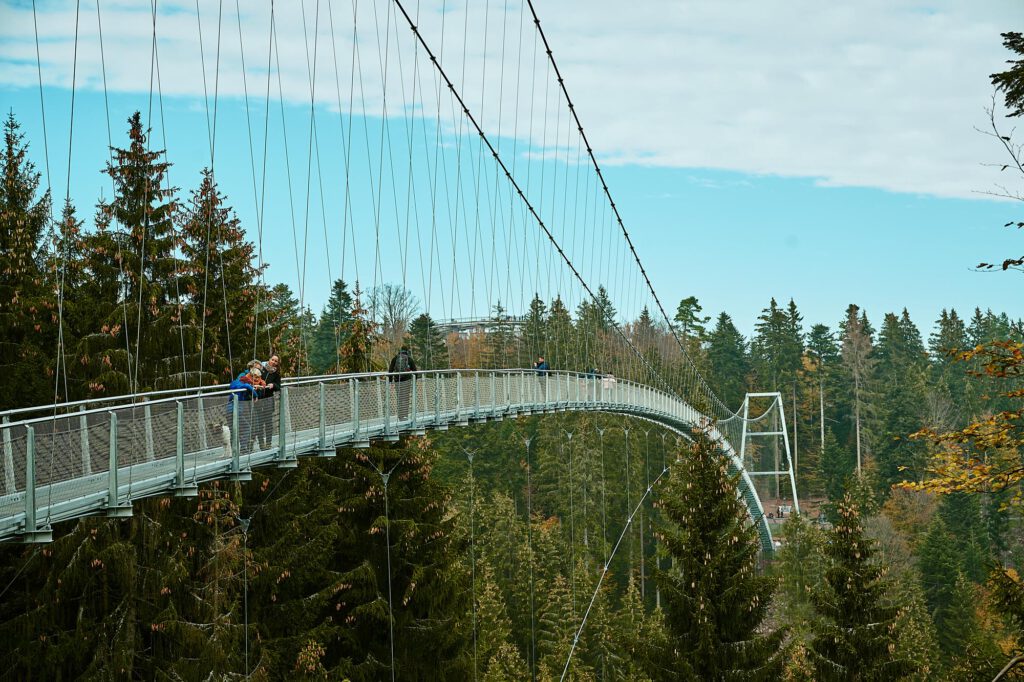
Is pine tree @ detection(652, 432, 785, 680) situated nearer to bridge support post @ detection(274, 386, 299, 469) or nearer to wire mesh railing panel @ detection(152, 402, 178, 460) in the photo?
bridge support post @ detection(274, 386, 299, 469)

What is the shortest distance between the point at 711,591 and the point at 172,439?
45.8 feet

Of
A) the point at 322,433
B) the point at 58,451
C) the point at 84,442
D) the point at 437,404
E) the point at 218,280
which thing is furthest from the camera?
the point at 218,280

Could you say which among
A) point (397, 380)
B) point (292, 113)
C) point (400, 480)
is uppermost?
point (292, 113)

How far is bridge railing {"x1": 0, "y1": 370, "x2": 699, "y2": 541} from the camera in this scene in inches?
408

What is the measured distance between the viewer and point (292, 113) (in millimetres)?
66312

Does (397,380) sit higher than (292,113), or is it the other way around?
(292,113)

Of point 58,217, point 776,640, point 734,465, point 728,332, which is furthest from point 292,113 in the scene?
point 728,332

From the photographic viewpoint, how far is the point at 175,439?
1244 centimetres

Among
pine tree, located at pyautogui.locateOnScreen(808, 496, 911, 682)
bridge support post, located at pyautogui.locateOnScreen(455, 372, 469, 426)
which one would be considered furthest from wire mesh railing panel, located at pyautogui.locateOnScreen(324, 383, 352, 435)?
pine tree, located at pyautogui.locateOnScreen(808, 496, 911, 682)

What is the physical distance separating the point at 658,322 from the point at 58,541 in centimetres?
6331

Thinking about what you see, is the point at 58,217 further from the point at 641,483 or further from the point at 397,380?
the point at 641,483

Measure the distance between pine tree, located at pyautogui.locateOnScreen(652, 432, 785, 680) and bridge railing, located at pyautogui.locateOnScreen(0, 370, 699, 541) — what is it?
576cm

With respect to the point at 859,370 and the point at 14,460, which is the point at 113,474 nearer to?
the point at 14,460

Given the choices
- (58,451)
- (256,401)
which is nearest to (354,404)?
(256,401)
